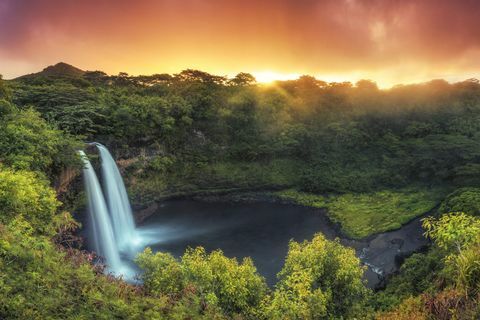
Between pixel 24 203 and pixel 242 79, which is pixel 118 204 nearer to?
pixel 24 203

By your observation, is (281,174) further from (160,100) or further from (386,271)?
(386,271)

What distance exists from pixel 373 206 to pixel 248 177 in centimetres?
1747

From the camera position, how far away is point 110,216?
35531mm

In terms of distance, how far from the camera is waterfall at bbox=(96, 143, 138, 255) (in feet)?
116

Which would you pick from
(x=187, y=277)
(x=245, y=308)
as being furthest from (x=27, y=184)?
(x=245, y=308)

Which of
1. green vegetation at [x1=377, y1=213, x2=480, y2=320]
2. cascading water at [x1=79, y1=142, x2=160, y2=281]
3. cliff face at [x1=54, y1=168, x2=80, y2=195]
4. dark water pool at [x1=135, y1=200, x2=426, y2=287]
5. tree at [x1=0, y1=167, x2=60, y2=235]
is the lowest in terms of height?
dark water pool at [x1=135, y1=200, x2=426, y2=287]

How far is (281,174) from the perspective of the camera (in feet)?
172

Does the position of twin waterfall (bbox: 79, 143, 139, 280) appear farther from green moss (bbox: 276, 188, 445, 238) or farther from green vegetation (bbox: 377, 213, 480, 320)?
green vegetation (bbox: 377, 213, 480, 320)

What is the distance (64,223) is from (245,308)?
9.81 meters

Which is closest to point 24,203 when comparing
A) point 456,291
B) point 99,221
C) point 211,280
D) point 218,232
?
point 211,280

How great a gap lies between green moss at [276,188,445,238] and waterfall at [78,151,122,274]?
2348 centimetres

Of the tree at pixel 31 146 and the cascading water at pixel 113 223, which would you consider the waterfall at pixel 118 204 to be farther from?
the tree at pixel 31 146

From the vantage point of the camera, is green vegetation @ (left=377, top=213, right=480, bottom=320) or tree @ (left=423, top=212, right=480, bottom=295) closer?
green vegetation @ (left=377, top=213, right=480, bottom=320)

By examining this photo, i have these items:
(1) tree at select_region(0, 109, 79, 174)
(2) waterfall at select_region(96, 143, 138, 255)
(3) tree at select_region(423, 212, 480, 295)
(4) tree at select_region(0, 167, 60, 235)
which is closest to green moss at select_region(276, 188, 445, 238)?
(2) waterfall at select_region(96, 143, 138, 255)
